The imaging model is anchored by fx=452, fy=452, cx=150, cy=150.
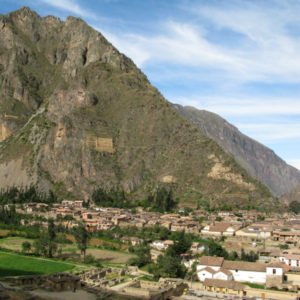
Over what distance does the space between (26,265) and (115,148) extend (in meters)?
93.8

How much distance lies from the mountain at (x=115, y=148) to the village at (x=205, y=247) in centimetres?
1541

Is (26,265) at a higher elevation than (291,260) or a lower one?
Result: lower

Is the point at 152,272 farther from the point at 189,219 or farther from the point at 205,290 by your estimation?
the point at 189,219

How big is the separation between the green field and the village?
21.8 ft

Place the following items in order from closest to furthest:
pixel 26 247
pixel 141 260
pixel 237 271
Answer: pixel 237 271 → pixel 141 260 → pixel 26 247

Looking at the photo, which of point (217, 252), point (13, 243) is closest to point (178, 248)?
point (217, 252)

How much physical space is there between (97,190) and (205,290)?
87.1 meters

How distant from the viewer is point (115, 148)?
15088cm

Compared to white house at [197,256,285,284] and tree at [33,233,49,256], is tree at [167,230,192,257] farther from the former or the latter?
tree at [33,233,49,256]

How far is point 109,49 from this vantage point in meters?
184

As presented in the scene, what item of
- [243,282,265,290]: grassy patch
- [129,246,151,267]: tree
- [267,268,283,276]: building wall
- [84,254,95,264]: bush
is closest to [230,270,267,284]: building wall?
[243,282,265,290]: grassy patch

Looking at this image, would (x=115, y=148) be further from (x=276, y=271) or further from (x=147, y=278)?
(x=276, y=271)

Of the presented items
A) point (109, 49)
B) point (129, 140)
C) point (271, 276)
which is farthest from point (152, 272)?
point (109, 49)

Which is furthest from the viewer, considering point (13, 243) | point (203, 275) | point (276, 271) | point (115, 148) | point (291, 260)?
point (115, 148)
